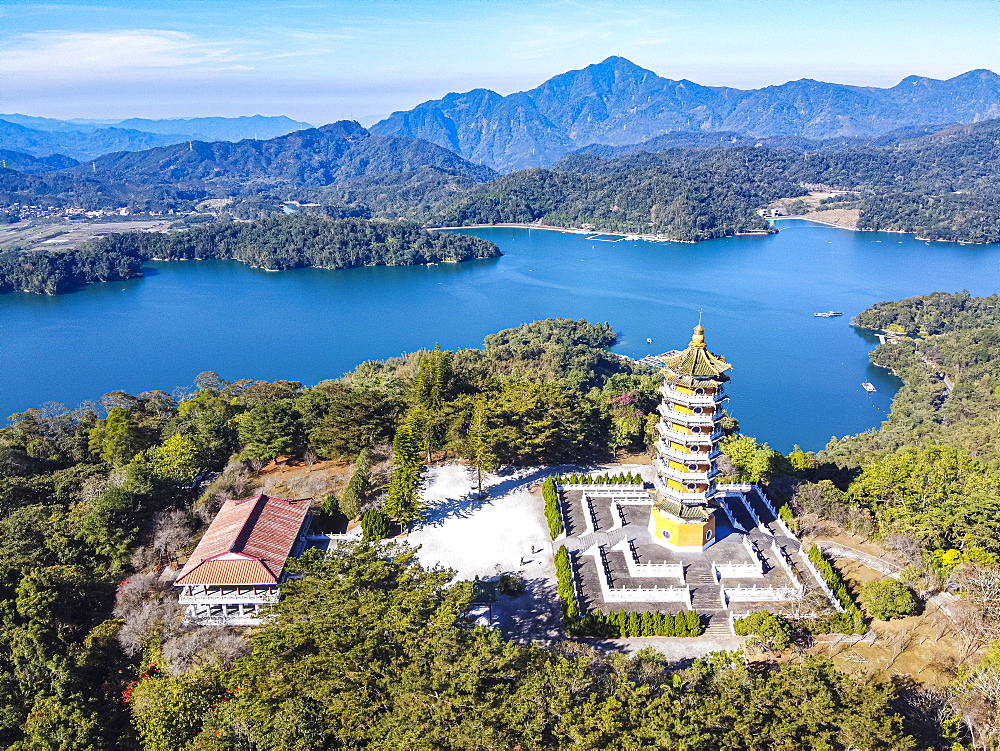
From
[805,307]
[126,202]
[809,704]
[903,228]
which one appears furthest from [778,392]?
[126,202]

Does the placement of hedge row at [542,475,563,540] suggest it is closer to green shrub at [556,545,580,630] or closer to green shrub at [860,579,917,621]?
green shrub at [556,545,580,630]

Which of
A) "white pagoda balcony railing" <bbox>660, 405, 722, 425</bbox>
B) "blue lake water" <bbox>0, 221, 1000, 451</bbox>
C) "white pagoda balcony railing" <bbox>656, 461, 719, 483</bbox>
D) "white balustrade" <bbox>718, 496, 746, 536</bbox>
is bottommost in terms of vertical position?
"blue lake water" <bbox>0, 221, 1000, 451</bbox>

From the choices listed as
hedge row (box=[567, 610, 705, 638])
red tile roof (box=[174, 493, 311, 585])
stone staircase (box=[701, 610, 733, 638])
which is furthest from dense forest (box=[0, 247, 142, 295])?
stone staircase (box=[701, 610, 733, 638])

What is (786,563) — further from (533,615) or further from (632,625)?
(533,615)

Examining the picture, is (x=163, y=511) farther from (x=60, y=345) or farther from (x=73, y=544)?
(x=60, y=345)

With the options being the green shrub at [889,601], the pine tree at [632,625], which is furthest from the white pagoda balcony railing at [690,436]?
the green shrub at [889,601]

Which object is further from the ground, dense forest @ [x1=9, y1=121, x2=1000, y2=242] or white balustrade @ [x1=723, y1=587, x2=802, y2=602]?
dense forest @ [x1=9, y1=121, x2=1000, y2=242]
